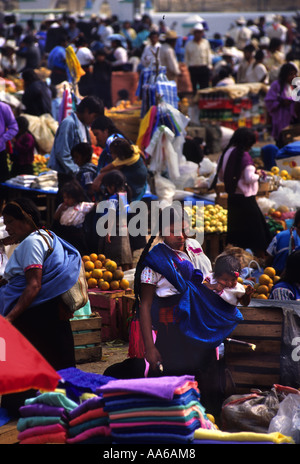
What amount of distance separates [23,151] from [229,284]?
19.4ft

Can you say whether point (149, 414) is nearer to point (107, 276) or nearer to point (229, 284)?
point (229, 284)

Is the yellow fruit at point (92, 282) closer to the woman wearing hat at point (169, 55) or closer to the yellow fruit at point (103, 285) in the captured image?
Answer: the yellow fruit at point (103, 285)

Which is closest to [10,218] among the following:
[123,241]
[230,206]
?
[123,241]

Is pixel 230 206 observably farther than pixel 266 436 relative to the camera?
Yes

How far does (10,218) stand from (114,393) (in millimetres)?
1603

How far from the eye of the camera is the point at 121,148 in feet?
23.6

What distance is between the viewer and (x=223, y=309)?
165 inches

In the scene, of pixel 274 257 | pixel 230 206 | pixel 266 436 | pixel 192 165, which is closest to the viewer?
pixel 266 436

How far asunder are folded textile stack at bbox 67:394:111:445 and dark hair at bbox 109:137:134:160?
4380mm

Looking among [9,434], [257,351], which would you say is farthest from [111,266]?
[9,434]

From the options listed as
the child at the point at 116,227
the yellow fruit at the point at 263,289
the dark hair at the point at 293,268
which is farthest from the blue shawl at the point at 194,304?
the child at the point at 116,227

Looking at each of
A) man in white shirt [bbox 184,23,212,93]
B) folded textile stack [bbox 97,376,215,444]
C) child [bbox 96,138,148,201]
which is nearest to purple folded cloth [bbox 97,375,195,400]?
folded textile stack [bbox 97,376,215,444]

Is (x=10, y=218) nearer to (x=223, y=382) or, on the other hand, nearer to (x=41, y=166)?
(x=223, y=382)
